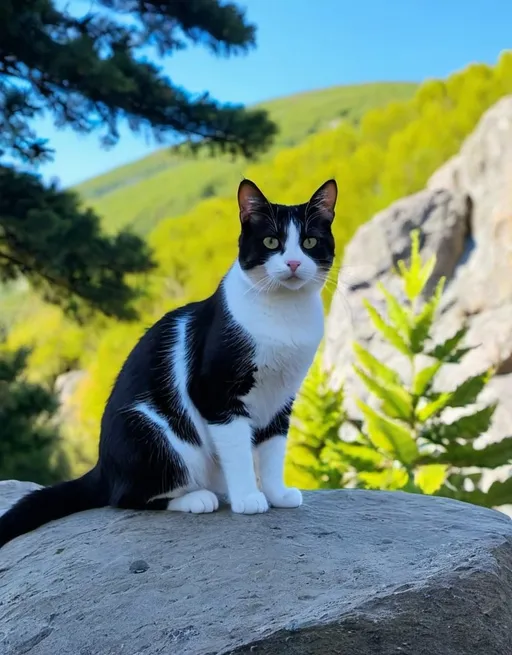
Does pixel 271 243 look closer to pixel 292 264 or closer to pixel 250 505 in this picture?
pixel 292 264

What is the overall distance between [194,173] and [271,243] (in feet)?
161

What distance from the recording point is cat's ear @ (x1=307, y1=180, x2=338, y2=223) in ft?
6.65

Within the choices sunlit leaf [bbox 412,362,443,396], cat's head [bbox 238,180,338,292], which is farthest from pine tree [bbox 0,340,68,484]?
cat's head [bbox 238,180,338,292]

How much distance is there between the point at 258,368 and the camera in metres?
1.97

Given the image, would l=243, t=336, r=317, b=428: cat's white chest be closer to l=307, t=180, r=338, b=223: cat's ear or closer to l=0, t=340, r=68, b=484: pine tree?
l=307, t=180, r=338, b=223: cat's ear

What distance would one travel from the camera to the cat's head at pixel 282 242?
75.6 inches

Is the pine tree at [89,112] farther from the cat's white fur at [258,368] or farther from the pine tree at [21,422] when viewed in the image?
the cat's white fur at [258,368]

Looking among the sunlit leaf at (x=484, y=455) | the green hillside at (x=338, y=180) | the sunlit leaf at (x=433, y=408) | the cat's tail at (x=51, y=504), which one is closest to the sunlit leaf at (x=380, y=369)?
the sunlit leaf at (x=433, y=408)

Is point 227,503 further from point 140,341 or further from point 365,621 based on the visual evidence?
point 365,621

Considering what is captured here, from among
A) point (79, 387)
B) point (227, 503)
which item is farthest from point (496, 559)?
point (79, 387)

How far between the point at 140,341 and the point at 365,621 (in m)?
1.20

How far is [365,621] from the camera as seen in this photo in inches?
56.1

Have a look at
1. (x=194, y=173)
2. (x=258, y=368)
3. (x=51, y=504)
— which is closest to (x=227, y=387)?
(x=258, y=368)

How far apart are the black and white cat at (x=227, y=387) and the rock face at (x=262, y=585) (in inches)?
3.8
